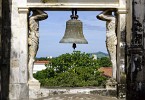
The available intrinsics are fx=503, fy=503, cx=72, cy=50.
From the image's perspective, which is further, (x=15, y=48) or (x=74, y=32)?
(x=74, y=32)

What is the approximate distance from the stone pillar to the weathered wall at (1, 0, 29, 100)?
209 cm

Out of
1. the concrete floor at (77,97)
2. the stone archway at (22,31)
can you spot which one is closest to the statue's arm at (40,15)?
the stone archway at (22,31)

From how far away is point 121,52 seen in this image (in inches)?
447

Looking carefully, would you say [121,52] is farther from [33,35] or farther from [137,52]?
[33,35]

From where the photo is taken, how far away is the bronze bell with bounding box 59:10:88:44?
11383 millimetres

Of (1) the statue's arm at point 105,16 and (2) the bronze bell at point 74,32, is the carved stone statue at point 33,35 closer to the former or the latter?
(2) the bronze bell at point 74,32

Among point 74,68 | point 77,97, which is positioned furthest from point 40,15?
point 74,68

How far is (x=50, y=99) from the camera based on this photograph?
1064 centimetres

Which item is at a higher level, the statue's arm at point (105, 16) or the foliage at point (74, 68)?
the statue's arm at point (105, 16)

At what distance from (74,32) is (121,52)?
1164mm

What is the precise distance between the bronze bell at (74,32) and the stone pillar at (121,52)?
2.58 ft

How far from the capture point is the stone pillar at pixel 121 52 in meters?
11.3

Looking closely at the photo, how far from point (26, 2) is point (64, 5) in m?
0.86

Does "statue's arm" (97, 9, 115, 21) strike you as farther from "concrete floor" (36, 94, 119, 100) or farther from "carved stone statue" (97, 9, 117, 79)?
"concrete floor" (36, 94, 119, 100)
